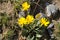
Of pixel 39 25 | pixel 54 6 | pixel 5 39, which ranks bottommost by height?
pixel 5 39

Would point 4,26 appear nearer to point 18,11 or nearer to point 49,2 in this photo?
point 18,11

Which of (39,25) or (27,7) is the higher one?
(27,7)

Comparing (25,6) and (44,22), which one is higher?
(25,6)

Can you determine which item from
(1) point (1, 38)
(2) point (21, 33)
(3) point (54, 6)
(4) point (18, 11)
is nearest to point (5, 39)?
(1) point (1, 38)

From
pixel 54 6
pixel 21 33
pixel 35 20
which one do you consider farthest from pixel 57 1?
pixel 21 33

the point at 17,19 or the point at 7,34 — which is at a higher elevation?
the point at 17,19

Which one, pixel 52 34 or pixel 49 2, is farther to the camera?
pixel 49 2

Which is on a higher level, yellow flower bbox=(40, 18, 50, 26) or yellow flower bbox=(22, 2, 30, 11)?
yellow flower bbox=(22, 2, 30, 11)

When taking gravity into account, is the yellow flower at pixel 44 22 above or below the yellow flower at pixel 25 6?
below

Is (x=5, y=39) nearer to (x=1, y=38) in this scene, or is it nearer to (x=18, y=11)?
(x=1, y=38)
